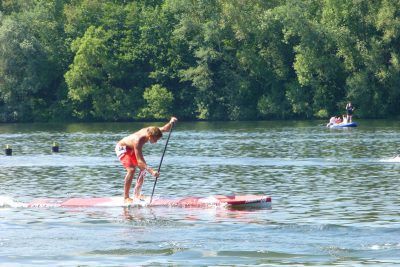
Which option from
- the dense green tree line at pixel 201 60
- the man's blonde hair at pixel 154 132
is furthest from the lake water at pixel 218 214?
the dense green tree line at pixel 201 60

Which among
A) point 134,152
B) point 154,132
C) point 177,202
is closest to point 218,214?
point 177,202

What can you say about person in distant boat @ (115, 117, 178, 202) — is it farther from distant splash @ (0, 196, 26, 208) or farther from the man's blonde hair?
distant splash @ (0, 196, 26, 208)

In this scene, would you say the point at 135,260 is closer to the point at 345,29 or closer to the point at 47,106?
the point at 345,29

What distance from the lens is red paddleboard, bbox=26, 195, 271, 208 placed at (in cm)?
2758

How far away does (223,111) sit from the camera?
112125 mm

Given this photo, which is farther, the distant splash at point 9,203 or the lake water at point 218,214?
the distant splash at point 9,203

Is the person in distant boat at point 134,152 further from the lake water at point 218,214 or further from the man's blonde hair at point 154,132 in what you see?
the lake water at point 218,214

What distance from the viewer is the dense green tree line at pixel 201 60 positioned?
101312 millimetres

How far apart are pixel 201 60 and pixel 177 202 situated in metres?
84.5

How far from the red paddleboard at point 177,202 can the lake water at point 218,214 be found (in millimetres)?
395

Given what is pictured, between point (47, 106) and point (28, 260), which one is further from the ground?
point (28, 260)

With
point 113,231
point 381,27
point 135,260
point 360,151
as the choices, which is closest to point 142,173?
point 113,231

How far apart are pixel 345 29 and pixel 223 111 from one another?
17.5 m

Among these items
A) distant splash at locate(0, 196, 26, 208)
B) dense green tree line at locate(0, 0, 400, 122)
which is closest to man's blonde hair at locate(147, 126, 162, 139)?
distant splash at locate(0, 196, 26, 208)
